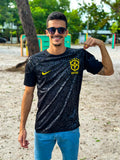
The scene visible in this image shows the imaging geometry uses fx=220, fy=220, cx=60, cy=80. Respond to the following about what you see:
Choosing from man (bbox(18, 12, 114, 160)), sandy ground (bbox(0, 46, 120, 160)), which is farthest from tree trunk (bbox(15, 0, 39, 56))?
man (bbox(18, 12, 114, 160))

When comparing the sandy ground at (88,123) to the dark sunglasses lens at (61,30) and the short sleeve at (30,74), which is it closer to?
the short sleeve at (30,74)

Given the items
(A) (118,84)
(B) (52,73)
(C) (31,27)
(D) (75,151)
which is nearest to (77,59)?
(B) (52,73)

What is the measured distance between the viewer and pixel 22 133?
89.7 inches

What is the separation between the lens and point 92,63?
2248 mm

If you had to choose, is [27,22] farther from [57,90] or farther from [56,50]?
[57,90]

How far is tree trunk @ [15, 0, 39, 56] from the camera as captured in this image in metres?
9.99

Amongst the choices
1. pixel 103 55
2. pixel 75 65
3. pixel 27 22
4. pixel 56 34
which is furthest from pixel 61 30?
pixel 27 22

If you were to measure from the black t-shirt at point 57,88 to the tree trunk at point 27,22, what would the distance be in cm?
843

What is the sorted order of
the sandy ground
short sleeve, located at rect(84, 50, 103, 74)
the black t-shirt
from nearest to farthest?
the black t-shirt
short sleeve, located at rect(84, 50, 103, 74)
the sandy ground

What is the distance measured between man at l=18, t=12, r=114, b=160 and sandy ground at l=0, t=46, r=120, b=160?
5.96 ft

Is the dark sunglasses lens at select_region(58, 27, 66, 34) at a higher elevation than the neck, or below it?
higher

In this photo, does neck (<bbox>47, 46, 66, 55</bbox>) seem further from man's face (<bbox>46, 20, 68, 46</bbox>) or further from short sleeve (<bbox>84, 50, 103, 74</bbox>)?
short sleeve (<bbox>84, 50, 103, 74</bbox>)

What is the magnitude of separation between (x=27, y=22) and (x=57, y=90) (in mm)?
8642

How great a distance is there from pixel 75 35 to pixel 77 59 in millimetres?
49147
